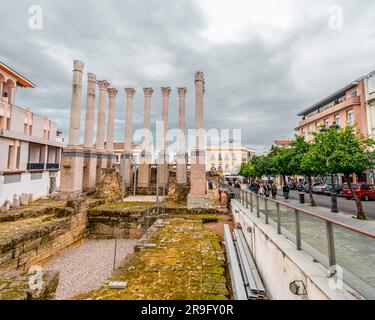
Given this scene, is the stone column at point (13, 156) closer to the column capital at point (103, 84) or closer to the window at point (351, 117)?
the column capital at point (103, 84)

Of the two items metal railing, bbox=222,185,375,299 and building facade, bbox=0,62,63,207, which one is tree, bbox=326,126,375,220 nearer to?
metal railing, bbox=222,185,375,299

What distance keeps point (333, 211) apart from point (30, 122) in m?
30.3

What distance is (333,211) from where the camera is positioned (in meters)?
12.8

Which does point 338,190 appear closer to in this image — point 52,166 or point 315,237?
point 315,237

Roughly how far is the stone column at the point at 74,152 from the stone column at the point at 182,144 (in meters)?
8.93

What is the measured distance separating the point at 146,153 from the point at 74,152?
712 centimetres

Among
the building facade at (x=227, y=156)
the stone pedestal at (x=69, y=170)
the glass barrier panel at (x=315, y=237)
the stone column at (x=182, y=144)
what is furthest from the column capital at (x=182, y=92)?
the building facade at (x=227, y=156)

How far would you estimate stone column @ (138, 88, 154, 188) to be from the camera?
2173 centimetres

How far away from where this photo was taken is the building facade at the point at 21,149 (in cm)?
1644

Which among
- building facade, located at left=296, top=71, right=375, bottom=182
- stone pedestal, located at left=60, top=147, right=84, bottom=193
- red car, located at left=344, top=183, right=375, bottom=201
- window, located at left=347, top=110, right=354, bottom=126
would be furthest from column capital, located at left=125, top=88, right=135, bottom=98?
window, located at left=347, top=110, right=354, bottom=126

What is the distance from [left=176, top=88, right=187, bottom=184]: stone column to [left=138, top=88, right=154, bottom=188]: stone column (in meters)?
3.81

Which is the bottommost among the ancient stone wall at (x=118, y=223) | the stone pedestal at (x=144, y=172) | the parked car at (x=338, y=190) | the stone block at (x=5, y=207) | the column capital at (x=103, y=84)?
the ancient stone wall at (x=118, y=223)

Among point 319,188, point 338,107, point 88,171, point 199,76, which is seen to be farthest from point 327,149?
point 338,107
